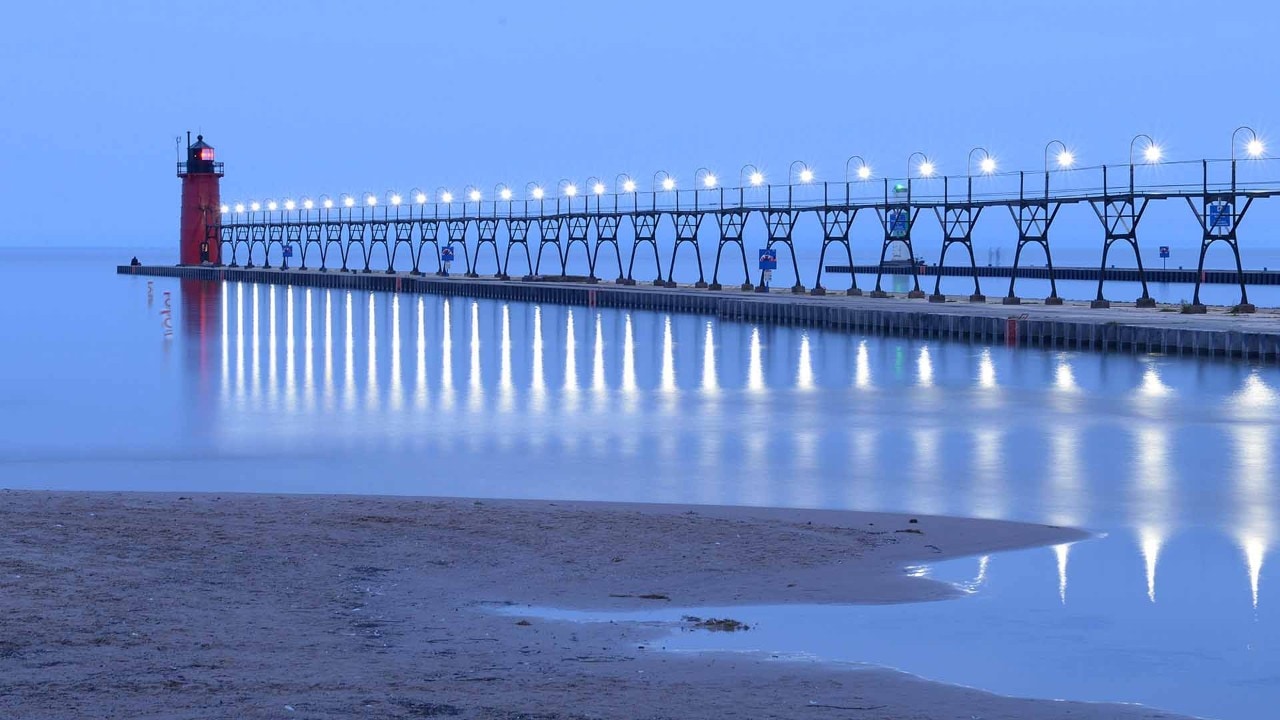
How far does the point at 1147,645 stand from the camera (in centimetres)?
1221

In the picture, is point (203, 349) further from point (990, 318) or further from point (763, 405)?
point (763, 405)

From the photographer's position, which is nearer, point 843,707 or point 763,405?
point 843,707

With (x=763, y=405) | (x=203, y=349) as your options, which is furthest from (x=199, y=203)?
(x=763, y=405)

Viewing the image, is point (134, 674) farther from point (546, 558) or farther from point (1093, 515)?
point (1093, 515)

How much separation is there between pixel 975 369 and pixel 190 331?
1440 inches

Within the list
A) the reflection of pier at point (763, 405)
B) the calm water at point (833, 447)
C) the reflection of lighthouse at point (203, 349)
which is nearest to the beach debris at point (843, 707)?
the calm water at point (833, 447)

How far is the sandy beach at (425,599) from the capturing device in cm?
980

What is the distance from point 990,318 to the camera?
187ft

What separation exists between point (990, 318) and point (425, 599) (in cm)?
4623

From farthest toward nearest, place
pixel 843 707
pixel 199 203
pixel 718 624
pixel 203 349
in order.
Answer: pixel 199 203 < pixel 203 349 < pixel 718 624 < pixel 843 707

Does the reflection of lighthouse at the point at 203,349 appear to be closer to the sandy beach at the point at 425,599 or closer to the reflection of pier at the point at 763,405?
the reflection of pier at the point at 763,405

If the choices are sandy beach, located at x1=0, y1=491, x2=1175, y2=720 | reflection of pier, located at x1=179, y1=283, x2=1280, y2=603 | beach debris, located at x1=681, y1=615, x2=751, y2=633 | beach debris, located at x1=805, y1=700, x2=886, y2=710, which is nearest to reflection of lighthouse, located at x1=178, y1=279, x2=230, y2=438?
reflection of pier, located at x1=179, y1=283, x2=1280, y2=603

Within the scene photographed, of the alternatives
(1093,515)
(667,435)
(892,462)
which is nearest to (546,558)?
(1093,515)

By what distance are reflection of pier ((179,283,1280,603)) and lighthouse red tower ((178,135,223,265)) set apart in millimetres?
73784
